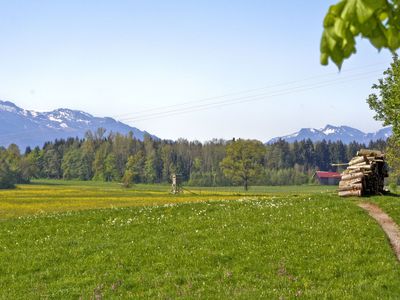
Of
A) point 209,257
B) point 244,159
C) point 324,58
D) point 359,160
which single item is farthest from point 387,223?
point 244,159

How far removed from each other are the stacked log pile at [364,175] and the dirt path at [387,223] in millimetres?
6324

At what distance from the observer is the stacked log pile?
41.8 metres

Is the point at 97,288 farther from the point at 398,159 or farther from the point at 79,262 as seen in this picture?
the point at 398,159

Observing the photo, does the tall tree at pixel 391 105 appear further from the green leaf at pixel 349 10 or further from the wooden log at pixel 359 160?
the green leaf at pixel 349 10

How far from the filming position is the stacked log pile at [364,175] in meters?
41.8

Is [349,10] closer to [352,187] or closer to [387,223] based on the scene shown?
[387,223]

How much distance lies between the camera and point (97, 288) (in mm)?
17766

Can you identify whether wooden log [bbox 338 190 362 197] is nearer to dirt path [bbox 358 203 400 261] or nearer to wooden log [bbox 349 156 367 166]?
wooden log [bbox 349 156 367 166]

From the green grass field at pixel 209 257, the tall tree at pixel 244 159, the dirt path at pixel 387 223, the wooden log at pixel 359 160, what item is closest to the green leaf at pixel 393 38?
the green grass field at pixel 209 257

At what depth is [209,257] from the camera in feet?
68.9

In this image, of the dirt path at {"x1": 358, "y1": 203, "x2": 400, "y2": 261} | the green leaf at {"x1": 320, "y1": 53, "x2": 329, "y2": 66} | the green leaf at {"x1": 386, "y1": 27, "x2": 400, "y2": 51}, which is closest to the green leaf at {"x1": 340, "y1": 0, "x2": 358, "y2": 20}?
the green leaf at {"x1": 320, "y1": 53, "x2": 329, "y2": 66}

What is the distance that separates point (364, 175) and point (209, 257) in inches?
984

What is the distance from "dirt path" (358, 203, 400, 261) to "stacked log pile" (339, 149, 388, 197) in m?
6.32

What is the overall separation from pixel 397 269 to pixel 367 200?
65.9 ft
